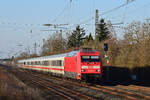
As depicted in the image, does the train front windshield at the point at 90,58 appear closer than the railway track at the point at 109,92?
No

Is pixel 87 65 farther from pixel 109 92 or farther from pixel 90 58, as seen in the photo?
pixel 109 92

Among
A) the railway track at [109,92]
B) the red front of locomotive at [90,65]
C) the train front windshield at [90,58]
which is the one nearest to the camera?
the railway track at [109,92]

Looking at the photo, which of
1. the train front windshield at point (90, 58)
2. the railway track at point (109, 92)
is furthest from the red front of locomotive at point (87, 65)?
the railway track at point (109, 92)

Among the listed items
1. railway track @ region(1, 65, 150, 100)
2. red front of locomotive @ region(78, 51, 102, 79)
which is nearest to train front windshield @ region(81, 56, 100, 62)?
red front of locomotive @ region(78, 51, 102, 79)

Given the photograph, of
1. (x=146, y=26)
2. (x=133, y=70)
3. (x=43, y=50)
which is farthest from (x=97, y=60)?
(x=43, y=50)

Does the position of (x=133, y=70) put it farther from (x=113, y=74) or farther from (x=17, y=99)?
(x=17, y=99)

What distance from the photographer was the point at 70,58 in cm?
2470

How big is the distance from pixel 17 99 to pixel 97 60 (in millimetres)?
11740

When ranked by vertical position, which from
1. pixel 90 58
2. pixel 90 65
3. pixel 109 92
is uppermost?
pixel 90 58

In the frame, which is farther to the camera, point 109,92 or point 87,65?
point 87,65

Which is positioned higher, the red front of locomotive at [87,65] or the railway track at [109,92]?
the red front of locomotive at [87,65]

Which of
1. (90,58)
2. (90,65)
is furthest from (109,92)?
(90,58)

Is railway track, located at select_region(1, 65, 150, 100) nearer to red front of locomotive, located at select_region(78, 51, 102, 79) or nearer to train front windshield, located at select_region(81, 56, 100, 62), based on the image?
red front of locomotive, located at select_region(78, 51, 102, 79)

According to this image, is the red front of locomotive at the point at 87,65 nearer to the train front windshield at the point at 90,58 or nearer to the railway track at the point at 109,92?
the train front windshield at the point at 90,58
